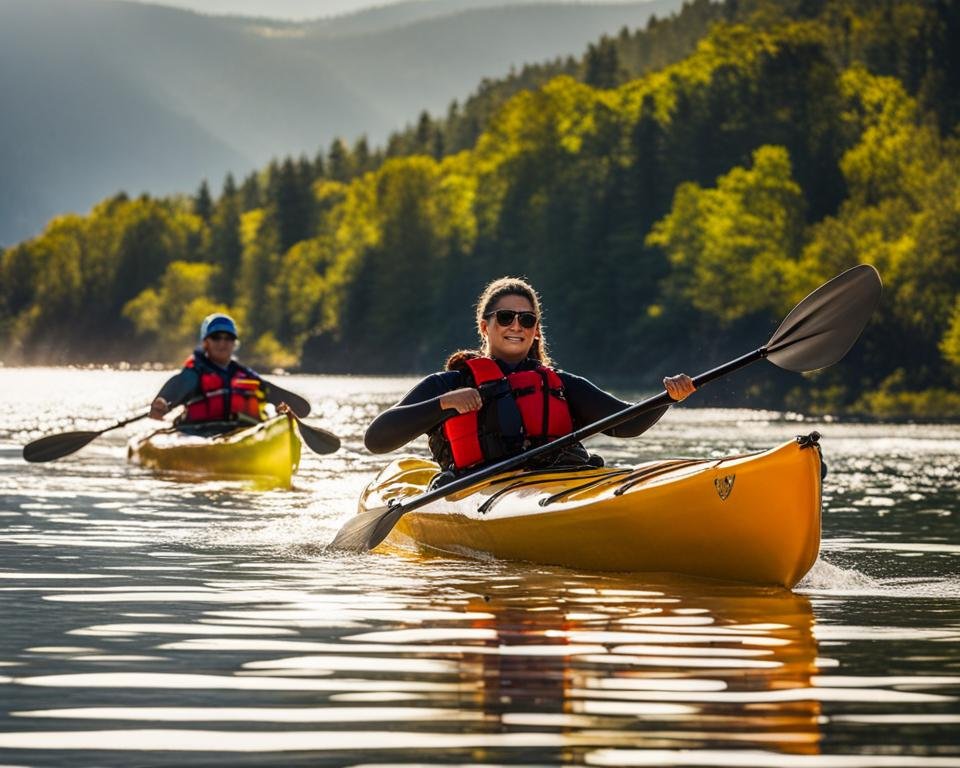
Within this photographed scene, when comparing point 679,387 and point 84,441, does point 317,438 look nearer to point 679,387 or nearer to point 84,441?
point 84,441

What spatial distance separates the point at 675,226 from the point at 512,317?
47907 mm

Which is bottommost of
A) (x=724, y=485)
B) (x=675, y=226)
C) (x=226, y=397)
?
(x=724, y=485)

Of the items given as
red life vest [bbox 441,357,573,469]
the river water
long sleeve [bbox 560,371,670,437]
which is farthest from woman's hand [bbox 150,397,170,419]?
long sleeve [bbox 560,371,670,437]

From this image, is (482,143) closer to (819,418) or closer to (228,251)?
(228,251)

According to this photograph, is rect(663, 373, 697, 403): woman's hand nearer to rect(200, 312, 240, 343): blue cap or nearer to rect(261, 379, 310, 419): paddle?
rect(200, 312, 240, 343): blue cap

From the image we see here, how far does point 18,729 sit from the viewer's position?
15.8 feet

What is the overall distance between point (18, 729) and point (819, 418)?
1174 inches

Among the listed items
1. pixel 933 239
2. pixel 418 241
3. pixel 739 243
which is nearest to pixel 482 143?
pixel 418 241

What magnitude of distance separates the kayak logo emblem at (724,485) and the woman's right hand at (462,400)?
1.51 m

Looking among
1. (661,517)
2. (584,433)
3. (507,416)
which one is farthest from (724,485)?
(507,416)

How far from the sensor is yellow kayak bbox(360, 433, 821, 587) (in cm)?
771

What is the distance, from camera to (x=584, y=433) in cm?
893

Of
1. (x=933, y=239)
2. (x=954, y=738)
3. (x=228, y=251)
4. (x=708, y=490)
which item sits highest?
(x=228, y=251)

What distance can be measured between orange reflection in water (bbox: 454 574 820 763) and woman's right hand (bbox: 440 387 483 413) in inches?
39.6
